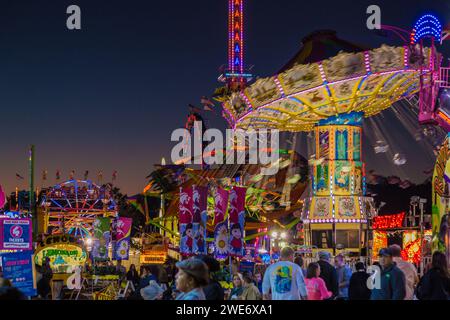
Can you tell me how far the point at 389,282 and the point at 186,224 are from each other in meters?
15.8

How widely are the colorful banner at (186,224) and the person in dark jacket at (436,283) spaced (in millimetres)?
14955

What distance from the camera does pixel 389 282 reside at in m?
10.7

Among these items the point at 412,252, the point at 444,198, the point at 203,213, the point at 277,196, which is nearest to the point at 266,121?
the point at 412,252

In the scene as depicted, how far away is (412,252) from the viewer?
37.8 m

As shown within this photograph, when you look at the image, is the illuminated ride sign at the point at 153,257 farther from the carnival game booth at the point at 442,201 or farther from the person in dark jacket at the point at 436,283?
the person in dark jacket at the point at 436,283

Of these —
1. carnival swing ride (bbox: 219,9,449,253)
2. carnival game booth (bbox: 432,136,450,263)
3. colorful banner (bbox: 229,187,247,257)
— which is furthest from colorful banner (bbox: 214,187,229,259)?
carnival swing ride (bbox: 219,9,449,253)

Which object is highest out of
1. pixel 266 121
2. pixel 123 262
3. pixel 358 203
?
pixel 266 121

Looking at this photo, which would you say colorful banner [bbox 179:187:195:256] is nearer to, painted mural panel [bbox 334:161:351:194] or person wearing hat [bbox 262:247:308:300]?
painted mural panel [bbox 334:161:351:194]

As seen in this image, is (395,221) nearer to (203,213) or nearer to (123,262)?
(123,262)

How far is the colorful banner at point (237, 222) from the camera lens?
79.1ft

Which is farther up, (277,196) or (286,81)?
(286,81)
